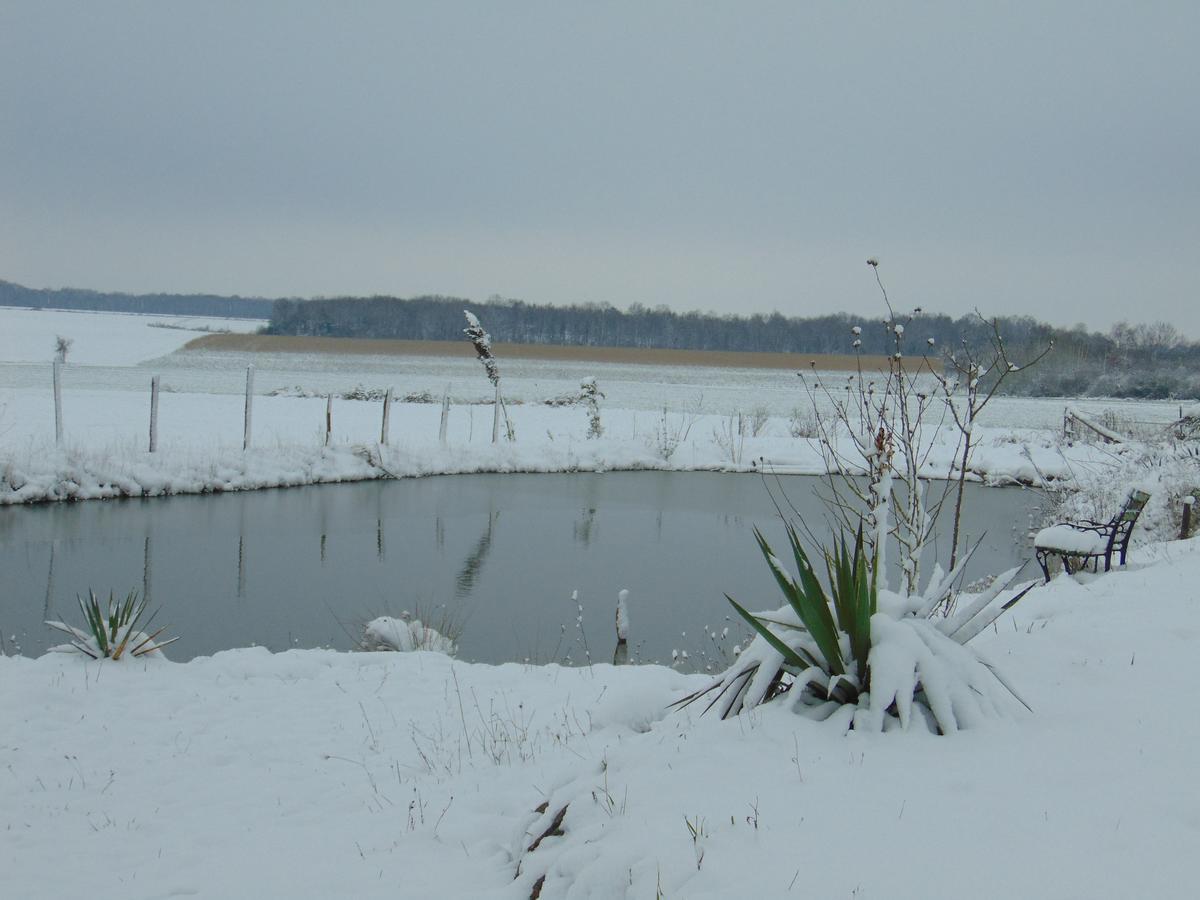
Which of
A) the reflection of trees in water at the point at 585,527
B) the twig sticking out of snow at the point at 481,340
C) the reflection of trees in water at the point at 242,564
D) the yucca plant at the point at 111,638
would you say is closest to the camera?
the yucca plant at the point at 111,638

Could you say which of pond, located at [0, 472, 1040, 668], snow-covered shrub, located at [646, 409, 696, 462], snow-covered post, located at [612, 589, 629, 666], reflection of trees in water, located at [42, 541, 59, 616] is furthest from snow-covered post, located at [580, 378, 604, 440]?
snow-covered post, located at [612, 589, 629, 666]

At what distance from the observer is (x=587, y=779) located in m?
3.99

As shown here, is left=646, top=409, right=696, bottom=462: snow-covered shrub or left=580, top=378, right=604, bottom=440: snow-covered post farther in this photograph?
left=580, top=378, right=604, bottom=440: snow-covered post

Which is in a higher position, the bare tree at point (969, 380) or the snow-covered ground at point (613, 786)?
the bare tree at point (969, 380)

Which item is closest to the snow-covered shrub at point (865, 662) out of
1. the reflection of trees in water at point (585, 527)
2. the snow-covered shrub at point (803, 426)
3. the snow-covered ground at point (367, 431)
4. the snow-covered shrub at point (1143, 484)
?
the snow-covered ground at point (367, 431)

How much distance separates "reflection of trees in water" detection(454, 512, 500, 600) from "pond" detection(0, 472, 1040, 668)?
0.04 meters

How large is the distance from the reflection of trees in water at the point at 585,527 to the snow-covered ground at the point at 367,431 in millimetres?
4113

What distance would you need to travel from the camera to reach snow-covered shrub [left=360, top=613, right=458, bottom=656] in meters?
9.32

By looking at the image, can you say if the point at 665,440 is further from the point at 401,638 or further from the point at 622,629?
the point at 401,638

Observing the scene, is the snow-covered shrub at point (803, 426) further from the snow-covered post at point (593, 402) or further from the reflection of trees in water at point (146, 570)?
the reflection of trees in water at point (146, 570)

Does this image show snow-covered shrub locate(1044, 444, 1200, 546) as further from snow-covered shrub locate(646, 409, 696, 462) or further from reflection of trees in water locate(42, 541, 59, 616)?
reflection of trees in water locate(42, 541, 59, 616)

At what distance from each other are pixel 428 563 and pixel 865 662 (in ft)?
34.4

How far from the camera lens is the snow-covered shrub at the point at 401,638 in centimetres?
932

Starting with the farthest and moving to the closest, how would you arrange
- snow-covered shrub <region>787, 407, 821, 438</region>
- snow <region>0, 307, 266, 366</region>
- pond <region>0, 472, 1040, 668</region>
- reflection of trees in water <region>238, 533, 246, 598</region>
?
snow <region>0, 307, 266, 366</region> → snow-covered shrub <region>787, 407, 821, 438</region> → reflection of trees in water <region>238, 533, 246, 598</region> → pond <region>0, 472, 1040, 668</region>
